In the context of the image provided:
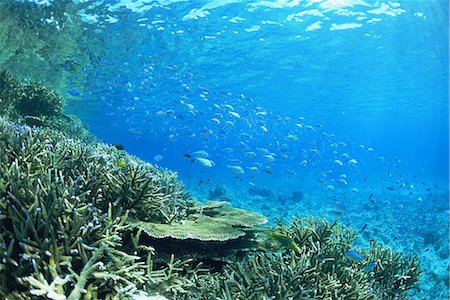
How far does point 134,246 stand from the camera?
432 centimetres

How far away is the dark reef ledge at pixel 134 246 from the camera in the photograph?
3.46 metres

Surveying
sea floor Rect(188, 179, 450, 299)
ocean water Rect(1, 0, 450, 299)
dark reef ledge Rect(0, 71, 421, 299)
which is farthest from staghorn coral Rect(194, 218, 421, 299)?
ocean water Rect(1, 0, 450, 299)

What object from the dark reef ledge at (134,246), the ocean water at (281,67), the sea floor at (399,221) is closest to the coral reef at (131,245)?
the dark reef ledge at (134,246)

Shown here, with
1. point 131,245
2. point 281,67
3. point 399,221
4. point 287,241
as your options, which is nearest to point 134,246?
point 131,245

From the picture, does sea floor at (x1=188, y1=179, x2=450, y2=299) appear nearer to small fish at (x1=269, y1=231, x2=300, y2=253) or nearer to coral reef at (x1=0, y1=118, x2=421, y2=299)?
coral reef at (x1=0, y1=118, x2=421, y2=299)

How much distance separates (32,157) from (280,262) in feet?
13.5

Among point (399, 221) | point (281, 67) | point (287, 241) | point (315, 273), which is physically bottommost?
point (315, 273)

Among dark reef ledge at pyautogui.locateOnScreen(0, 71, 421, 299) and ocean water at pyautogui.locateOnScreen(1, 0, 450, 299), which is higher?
ocean water at pyautogui.locateOnScreen(1, 0, 450, 299)

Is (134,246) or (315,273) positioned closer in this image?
(134,246)

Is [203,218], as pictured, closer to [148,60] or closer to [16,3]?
[16,3]

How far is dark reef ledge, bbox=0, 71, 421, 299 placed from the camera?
3459 mm

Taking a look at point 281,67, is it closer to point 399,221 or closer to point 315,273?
point 399,221

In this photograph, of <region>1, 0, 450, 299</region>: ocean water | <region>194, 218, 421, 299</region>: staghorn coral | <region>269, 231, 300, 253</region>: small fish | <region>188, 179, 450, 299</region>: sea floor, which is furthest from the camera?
<region>1, 0, 450, 299</region>: ocean water

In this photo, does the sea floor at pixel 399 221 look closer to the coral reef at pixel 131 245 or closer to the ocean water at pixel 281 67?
the ocean water at pixel 281 67
